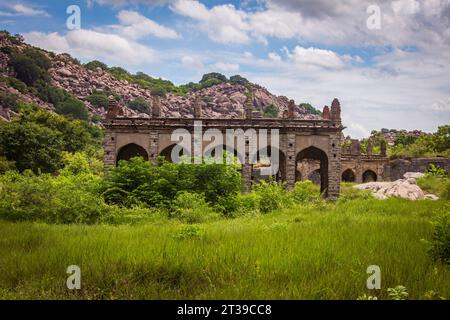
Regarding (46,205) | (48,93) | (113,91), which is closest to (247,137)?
(46,205)

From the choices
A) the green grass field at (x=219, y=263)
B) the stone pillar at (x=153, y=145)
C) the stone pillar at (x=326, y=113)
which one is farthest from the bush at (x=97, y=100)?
the green grass field at (x=219, y=263)

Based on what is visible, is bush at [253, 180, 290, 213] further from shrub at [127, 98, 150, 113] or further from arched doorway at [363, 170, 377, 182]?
shrub at [127, 98, 150, 113]

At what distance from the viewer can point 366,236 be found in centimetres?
882

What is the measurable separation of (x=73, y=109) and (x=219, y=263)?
85.7 metres

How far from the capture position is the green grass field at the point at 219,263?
5465 millimetres

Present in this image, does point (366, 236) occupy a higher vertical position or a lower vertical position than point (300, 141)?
lower

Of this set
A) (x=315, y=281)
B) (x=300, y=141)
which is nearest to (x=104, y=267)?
(x=315, y=281)

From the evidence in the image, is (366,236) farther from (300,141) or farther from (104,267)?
(300,141)

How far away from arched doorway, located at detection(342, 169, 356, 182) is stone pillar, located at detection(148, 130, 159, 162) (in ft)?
85.5

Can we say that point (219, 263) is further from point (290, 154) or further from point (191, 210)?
point (290, 154)

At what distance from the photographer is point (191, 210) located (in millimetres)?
14625

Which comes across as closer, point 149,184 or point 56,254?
point 56,254

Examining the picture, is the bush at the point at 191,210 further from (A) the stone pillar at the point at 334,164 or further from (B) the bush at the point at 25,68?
(B) the bush at the point at 25,68

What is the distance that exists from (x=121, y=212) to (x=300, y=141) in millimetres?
18339
